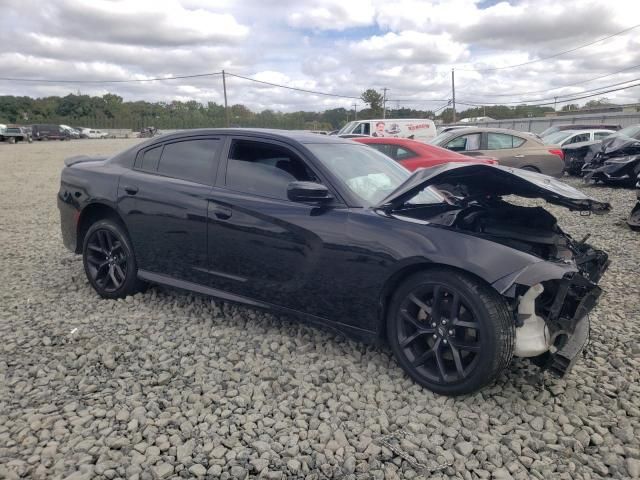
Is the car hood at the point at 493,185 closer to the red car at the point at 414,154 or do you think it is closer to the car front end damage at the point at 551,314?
the car front end damage at the point at 551,314

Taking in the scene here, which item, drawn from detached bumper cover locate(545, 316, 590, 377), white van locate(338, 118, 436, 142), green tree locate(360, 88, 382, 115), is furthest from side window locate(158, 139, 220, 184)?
green tree locate(360, 88, 382, 115)

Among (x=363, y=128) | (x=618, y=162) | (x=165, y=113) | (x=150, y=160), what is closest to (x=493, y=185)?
(x=150, y=160)

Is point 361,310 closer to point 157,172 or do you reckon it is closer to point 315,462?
point 315,462

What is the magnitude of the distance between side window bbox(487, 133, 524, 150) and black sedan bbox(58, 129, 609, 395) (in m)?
7.83

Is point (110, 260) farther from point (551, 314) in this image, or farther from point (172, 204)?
point (551, 314)

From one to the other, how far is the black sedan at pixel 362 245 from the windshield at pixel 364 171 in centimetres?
2

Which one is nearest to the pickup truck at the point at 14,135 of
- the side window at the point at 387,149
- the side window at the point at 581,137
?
the side window at the point at 387,149

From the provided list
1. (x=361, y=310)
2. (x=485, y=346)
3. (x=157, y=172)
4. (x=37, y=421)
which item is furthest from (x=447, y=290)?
(x=157, y=172)

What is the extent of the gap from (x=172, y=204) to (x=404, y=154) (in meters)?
5.33

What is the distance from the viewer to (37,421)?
2.52 meters

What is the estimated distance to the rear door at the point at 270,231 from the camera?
3086 mm

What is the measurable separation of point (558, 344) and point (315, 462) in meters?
1.52

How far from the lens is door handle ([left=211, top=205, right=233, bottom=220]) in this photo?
3.44 metres

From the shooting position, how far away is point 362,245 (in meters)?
2.91
